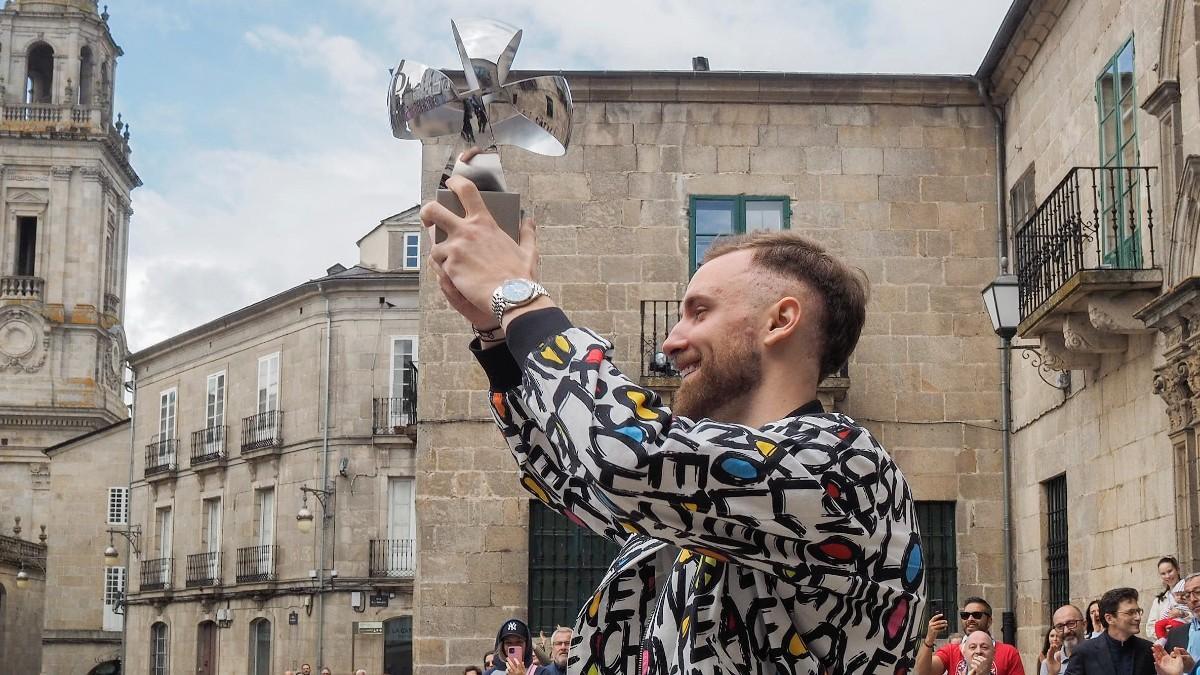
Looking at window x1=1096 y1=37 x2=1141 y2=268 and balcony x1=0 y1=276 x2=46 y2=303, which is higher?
balcony x1=0 y1=276 x2=46 y2=303

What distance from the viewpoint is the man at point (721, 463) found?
6.64 ft

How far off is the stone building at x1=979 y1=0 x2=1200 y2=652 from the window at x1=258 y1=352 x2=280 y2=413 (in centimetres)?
2636

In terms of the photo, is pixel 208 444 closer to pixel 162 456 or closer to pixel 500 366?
pixel 162 456

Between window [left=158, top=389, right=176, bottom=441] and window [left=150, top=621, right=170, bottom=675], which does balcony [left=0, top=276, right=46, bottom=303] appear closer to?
window [left=158, top=389, right=176, bottom=441]

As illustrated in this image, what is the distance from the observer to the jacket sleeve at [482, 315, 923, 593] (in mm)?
2004

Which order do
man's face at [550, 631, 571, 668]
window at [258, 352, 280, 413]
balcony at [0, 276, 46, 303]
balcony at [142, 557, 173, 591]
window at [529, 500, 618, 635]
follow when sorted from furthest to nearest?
balcony at [0, 276, 46, 303]
balcony at [142, 557, 173, 591]
window at [258, 352, 280, 413]
window at [529, 500, 618, 635]
man's face at [550, 631, 571, 668]

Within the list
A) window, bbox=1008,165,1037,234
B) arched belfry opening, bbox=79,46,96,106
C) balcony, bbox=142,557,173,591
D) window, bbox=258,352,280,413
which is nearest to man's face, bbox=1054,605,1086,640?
window, bbox=1008,165,1037,234

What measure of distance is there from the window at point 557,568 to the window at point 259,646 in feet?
79.8

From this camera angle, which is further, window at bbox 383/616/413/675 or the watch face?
window at bbox 383/616/413/675

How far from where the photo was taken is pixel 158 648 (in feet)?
149

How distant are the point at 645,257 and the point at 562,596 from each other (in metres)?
3.45

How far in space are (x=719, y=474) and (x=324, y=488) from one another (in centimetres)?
3725

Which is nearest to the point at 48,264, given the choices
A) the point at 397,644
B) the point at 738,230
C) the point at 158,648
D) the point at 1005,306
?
the point at 158,648

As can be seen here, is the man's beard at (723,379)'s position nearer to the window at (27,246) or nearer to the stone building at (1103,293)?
the stone building at (1103,293)
